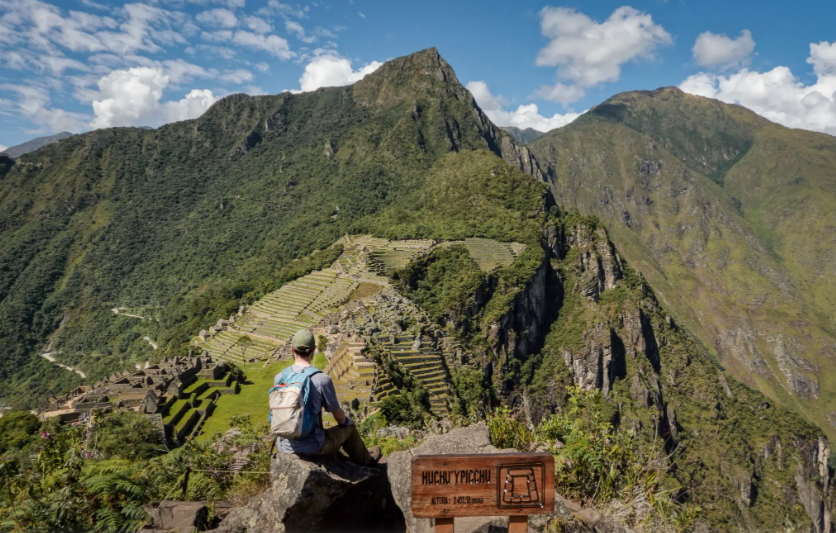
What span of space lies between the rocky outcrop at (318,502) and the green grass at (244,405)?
13.6 meters

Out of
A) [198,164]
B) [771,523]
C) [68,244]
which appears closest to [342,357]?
[771,523]

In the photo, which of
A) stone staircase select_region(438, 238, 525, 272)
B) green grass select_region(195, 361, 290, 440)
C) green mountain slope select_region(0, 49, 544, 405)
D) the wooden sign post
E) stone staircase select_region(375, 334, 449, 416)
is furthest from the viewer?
green mountain slope select_region(0, 49, 544, 405)

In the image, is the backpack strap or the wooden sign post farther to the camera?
the backpack strap

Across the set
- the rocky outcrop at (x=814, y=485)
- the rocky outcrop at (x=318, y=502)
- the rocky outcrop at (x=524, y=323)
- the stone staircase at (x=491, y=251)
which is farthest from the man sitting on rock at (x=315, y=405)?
the rocky outcrop at (x=814, y=485)

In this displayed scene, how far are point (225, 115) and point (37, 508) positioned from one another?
213207 millimetres

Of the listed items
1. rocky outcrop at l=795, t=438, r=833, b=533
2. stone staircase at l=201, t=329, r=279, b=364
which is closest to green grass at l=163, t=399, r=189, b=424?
stone staircase at l=201, t=329, r=279, b=364

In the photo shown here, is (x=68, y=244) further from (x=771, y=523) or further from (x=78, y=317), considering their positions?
(x=771, y=523)

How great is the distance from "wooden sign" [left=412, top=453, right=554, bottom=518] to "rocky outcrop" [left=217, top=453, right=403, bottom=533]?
1.19 metres

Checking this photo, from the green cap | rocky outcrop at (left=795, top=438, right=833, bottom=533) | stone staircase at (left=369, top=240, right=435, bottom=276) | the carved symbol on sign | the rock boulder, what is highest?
stone staircase at (left=369, top=240, right=435, bottom=276)

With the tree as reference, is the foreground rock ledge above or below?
above

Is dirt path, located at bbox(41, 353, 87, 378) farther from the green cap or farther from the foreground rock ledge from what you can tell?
the green cap

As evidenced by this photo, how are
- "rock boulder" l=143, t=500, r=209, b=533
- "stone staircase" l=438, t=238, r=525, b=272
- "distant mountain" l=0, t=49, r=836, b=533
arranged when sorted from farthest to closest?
"stone staircase" l=438, t=238, r=525, b=272, "distant mountain" l=0, t=49, r=836, b=533, "rock boulder" l=143, t=500, r=209, b=533

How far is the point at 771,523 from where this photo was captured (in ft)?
193

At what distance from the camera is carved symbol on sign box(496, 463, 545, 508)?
3244mm
